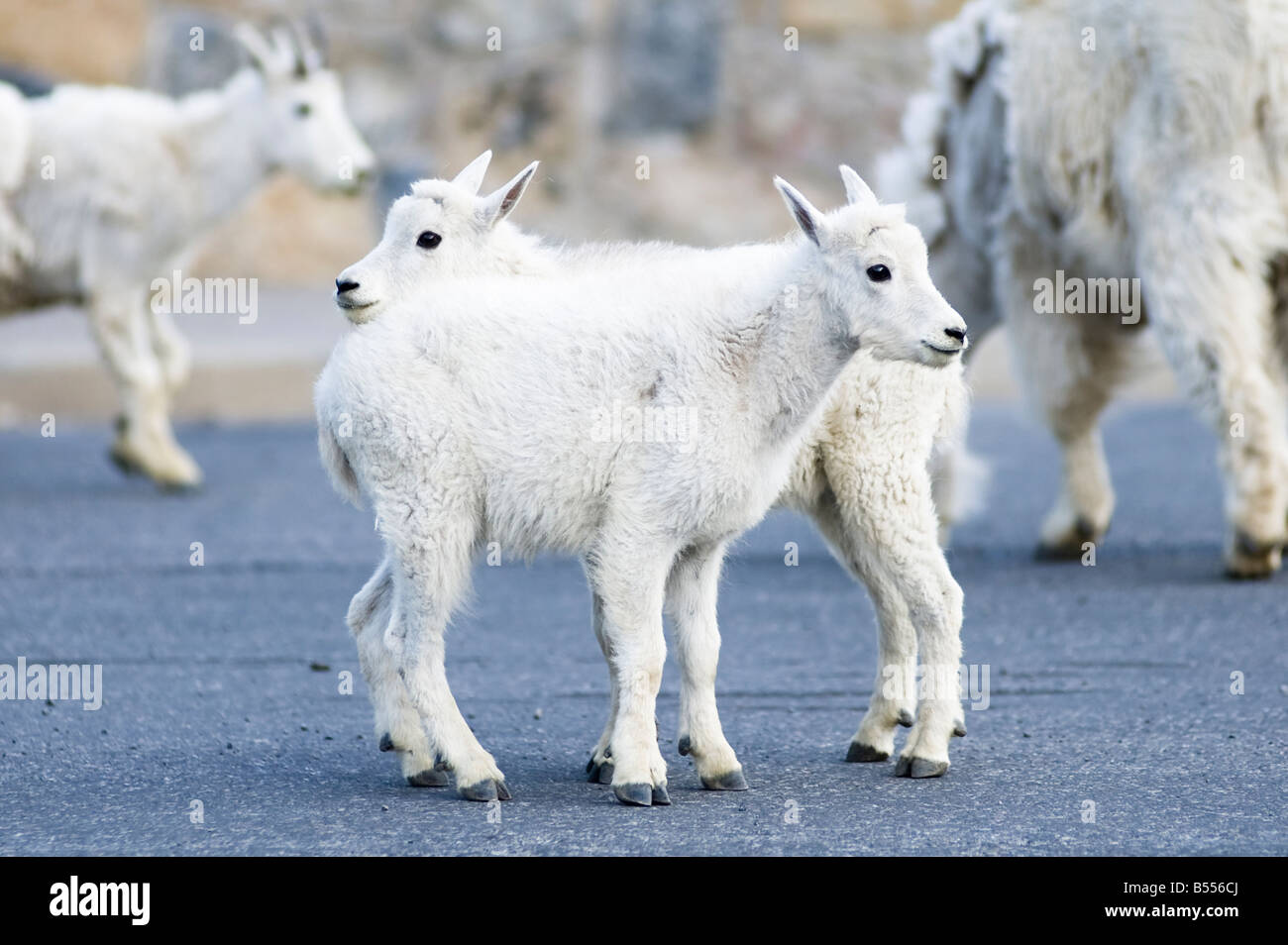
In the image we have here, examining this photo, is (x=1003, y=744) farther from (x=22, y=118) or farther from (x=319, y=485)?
(x=22, y=118)

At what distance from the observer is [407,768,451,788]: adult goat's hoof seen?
16.7ft

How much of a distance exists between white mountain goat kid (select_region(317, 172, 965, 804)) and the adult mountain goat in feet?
9.90

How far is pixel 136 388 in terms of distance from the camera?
10.5m

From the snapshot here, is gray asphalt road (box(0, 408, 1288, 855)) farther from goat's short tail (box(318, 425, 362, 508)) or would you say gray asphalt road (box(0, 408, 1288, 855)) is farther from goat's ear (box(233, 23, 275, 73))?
goat's ear (box(233, 23, 275, 73))

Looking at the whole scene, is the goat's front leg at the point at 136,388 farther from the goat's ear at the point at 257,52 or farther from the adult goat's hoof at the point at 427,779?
the adult goat's hoof at the point at 427,779

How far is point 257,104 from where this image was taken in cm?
1091

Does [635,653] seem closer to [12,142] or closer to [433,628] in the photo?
[433,628]

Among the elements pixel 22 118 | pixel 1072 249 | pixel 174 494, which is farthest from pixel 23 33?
pixel 1072 249

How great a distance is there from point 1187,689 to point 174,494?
238 inches

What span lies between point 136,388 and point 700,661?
6240 millimetres

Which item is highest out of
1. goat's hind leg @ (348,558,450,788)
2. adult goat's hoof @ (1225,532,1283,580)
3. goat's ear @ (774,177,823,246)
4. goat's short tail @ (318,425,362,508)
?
goat's ear @ (774,177,823,246)

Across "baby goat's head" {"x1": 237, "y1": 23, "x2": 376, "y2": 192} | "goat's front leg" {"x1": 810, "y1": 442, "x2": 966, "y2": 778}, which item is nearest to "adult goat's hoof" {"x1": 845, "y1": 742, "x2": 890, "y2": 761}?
"goat's front leg" {"x1": 810, "y1": 442, "x2": 966, "y2": 778}

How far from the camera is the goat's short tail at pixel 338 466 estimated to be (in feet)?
16.9

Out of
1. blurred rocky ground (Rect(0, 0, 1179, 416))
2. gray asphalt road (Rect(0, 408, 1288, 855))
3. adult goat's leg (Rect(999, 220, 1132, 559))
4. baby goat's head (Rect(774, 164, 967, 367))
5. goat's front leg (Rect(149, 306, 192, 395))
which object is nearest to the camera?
gray asphalt road (Rect(0, 408, 1288, 855))
